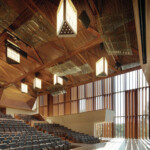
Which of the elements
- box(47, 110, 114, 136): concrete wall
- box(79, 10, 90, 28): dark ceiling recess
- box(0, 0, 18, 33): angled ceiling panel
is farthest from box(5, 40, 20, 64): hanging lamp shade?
box(47, 110, 114, 136): concrete wall

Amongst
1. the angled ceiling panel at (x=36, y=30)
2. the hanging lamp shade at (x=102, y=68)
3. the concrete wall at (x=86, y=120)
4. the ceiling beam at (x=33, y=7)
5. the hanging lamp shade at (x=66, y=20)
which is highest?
the ceiling beam at (x=33, y=7)

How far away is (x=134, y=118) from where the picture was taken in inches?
486

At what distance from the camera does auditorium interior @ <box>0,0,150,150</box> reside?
5027 millimetres

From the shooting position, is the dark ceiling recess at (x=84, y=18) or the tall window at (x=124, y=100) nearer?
the dark ceiling recess at (x=84, y=18)

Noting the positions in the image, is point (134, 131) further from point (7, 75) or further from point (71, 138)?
point (7, 75)

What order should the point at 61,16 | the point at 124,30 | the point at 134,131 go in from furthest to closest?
the point at 134,131, the point at 124,30, the point at 61,16

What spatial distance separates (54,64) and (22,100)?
8302 millimetres

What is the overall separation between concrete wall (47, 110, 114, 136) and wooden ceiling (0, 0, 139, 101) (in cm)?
316

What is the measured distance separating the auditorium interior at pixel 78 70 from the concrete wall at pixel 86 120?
7cm

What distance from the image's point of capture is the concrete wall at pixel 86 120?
39.3ft

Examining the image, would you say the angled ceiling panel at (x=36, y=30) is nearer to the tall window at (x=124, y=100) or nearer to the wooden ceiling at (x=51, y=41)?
the wooden ceiling at (x=51, y=41)

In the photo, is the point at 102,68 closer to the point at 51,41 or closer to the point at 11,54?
the point at 51,41

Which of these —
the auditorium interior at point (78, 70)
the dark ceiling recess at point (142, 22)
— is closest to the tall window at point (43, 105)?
the auditorium interior at point (78, 70)

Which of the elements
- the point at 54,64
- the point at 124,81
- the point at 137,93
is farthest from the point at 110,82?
the point at 54,64
